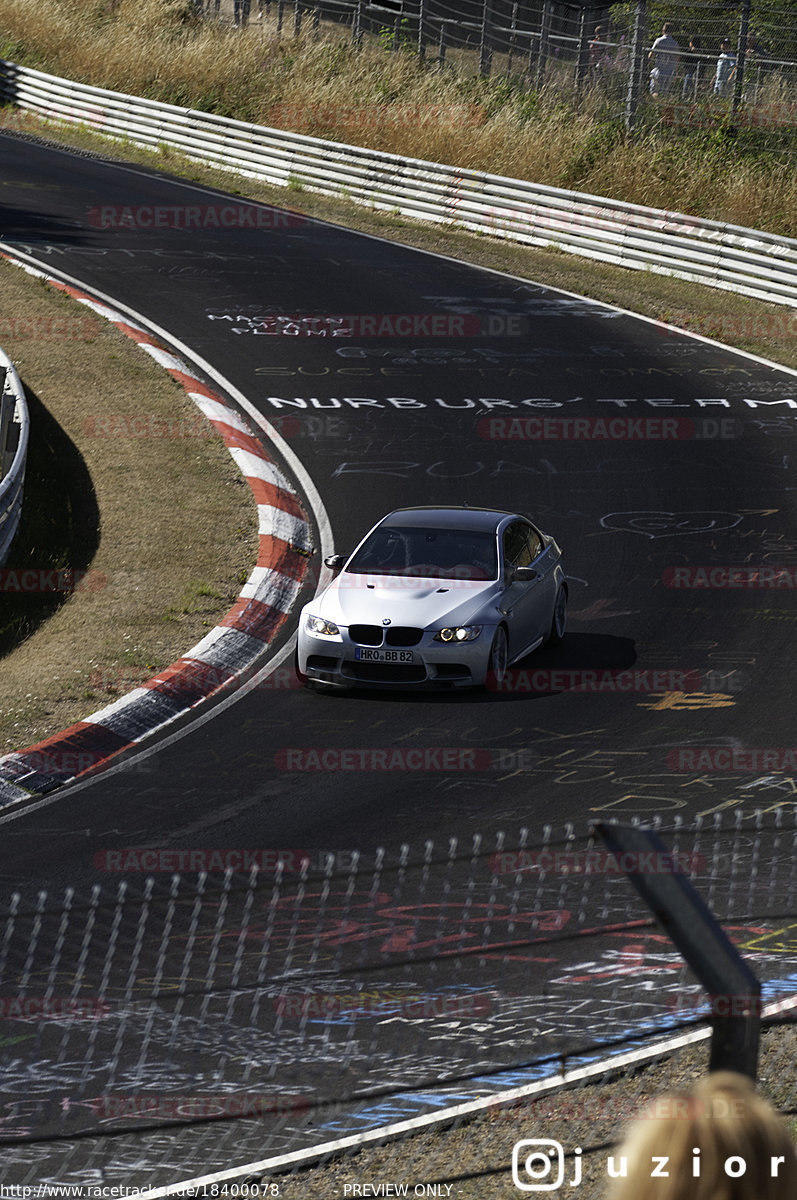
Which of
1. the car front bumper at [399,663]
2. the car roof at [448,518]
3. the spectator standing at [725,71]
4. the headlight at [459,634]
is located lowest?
the car front bumper at [399,663]

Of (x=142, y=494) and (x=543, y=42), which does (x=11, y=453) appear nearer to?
(x=142, y=494)

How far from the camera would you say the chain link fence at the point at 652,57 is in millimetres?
30406

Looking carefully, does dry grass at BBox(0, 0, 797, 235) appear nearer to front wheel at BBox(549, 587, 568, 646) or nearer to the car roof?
the car roof

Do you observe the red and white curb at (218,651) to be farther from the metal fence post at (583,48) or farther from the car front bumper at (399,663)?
the metal fence post at (583,48)

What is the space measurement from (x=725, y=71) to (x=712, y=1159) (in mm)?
32171

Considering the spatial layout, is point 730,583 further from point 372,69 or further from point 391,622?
point 372,69

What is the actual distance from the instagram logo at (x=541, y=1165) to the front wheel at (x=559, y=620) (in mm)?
8666

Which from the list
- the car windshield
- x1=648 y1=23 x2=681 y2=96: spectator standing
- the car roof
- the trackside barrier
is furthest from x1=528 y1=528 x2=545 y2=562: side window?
x1=648 y1=23 x2=681 y2=96: spectator standing

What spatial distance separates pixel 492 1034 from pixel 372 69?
34847mm

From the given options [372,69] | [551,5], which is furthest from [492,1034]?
[372,69]

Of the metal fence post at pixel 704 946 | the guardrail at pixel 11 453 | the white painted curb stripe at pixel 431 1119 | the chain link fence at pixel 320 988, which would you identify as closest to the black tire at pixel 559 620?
the chain link fence at pixel 320 988

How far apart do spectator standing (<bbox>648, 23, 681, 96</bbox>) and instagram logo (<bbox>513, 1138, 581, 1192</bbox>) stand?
97.6 feet

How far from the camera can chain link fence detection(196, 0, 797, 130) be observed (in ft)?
99.8

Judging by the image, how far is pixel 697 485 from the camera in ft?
62.1
